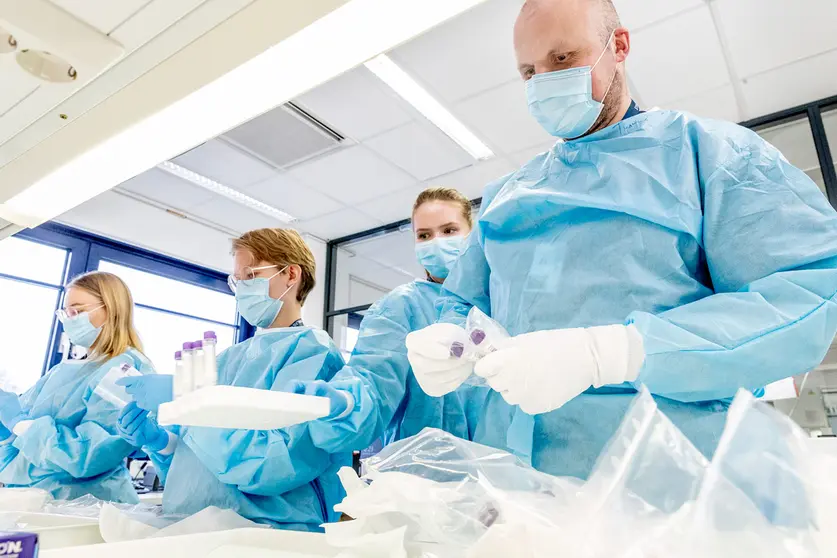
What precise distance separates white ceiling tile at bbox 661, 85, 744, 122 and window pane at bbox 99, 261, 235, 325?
3724 mm

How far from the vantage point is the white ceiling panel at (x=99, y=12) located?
91 cm

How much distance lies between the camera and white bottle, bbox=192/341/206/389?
0.93 m

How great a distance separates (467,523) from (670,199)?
1.87ft

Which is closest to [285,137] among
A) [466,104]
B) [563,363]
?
[466,104]

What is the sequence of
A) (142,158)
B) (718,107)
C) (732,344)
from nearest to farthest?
(732,344) < (142,158) < (718,107)

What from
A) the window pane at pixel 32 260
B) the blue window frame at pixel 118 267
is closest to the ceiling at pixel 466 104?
the blue window frame at pixel 118 267

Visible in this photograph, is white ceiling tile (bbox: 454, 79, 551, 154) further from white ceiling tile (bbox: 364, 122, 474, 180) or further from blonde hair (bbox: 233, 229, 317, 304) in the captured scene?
blonde hair (bbox: 233, 229, 317, 304)

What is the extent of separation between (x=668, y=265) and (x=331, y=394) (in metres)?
0.63

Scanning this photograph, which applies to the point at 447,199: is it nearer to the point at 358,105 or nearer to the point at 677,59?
the point at 358,105

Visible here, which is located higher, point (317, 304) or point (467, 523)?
point (317, 304)

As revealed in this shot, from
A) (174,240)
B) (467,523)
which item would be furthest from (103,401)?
(174,240)

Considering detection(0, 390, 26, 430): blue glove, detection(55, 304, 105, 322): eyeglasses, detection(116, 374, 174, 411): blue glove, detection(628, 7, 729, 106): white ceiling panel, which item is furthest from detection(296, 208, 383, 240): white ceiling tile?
detection(116, 374, 174, 411): blue glove

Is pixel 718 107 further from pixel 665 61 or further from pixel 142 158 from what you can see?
pixel 142 158

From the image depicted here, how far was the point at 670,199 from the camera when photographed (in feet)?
2.75
